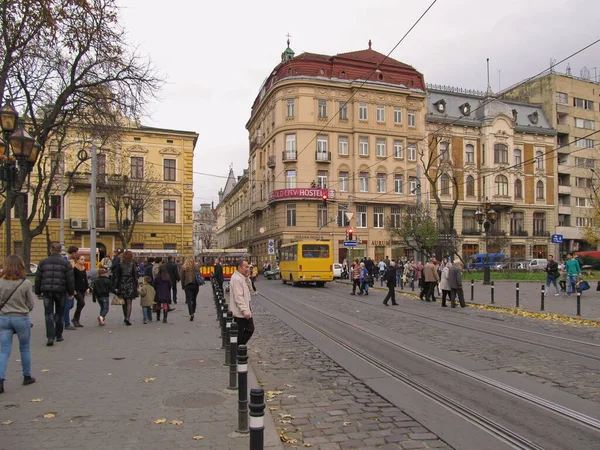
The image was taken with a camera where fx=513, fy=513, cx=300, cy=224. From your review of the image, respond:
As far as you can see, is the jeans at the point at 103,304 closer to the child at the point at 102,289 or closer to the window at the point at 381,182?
the child at the point at 102,289

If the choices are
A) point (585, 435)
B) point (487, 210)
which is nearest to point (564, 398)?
point (585, 435)

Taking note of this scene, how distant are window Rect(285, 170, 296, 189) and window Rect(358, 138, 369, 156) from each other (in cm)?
740

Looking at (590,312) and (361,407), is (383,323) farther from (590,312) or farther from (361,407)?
(361,407)

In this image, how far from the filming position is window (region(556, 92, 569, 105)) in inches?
2547

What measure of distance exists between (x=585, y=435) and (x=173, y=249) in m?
48.6

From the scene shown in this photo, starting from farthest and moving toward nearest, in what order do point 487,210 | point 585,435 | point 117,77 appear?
point 487,210
point 117,77
point 585,435

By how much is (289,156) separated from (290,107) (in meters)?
5.04

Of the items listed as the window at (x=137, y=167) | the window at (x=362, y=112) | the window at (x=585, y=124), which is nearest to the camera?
the window at (x=137, y=167)

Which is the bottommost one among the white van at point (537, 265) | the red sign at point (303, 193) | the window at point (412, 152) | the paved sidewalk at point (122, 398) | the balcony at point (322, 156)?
the white van at point (537, 265)

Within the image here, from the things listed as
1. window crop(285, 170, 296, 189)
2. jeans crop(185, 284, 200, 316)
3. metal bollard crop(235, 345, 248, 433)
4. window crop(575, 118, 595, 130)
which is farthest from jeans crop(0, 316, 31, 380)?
window crop(575, 118, 595, 130)

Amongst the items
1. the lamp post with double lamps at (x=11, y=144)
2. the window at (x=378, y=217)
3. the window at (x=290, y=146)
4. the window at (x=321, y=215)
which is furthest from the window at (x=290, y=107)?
the lamp post with double lamps at (x=11, y=144)

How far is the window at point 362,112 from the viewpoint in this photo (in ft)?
177

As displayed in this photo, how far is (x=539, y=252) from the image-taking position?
61.7m

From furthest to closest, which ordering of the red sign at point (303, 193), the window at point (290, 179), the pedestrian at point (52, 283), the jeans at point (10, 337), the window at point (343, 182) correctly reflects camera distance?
1. the window at point (343, 182)
2. the window at point (290, 179)
3. the red sign at point (303, 193)
4. the pedestrian at point (52, 283)
5. the jeans at point (10, 337)
